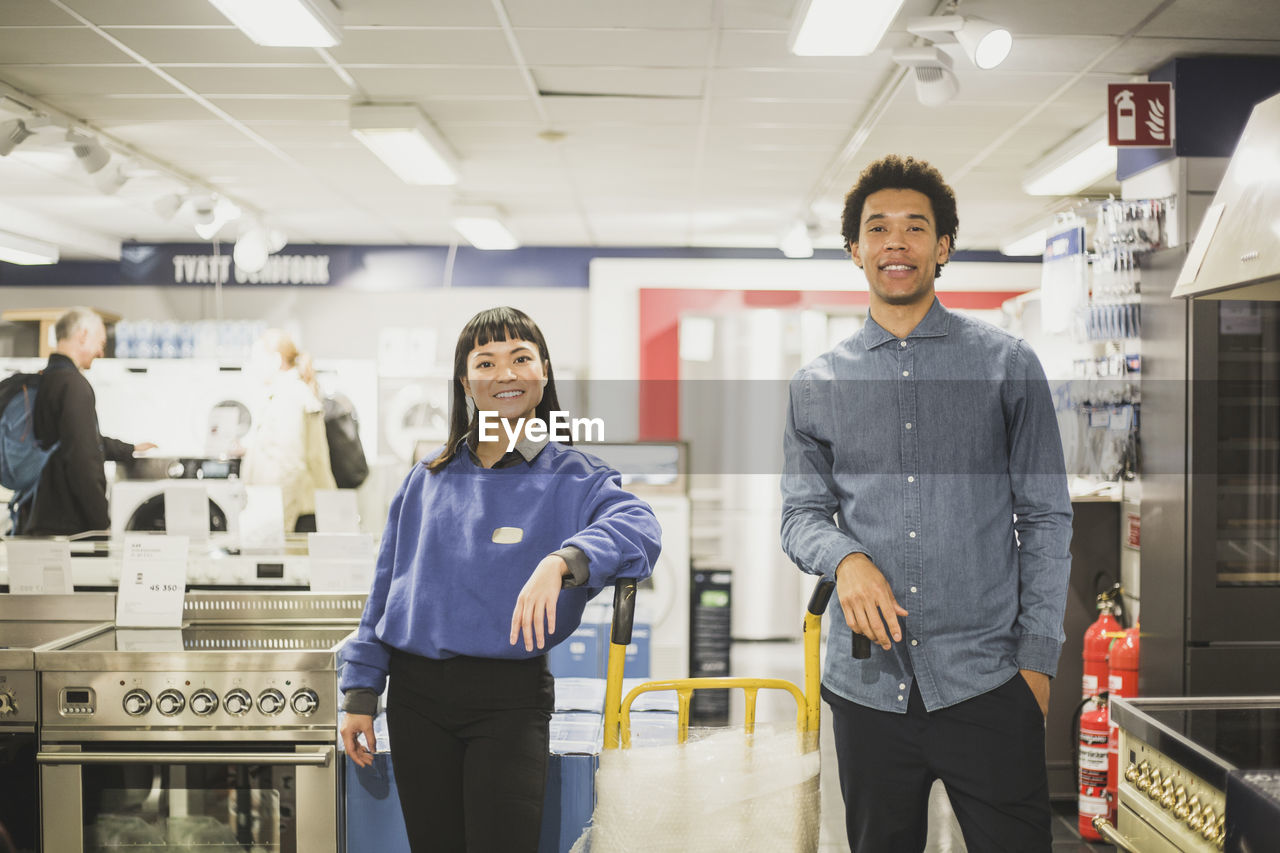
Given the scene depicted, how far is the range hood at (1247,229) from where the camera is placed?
5.33 feet

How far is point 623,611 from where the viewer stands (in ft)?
5.75

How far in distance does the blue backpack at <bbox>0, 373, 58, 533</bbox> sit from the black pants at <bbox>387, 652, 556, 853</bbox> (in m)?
2.65

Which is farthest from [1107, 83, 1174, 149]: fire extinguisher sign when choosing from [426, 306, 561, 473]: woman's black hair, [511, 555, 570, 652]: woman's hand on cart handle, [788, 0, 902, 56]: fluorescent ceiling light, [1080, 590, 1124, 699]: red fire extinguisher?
[511, 555, 570, 652]: woman's hand on cart handle

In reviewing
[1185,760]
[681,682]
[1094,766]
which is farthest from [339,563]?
[1094,766]

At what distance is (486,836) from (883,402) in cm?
109

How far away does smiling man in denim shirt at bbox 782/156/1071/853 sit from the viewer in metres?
1.65

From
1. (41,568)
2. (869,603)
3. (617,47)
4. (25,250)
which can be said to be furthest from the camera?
(25,250)

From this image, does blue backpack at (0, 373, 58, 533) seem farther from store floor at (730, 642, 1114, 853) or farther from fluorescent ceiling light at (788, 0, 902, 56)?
fluorescent ceiling light at (788, 0, 902, 56)

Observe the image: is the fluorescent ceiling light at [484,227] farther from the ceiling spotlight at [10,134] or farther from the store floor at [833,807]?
the store floor at [833,807]

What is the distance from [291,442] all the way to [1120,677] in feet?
14.0

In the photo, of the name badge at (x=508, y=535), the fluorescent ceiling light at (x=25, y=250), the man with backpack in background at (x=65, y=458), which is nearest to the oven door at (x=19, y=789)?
the man with backpack in background at (x=65, y=458)

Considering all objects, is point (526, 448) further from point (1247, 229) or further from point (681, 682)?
point (1247, 229)

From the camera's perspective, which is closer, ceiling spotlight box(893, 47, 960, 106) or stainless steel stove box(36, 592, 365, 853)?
stainless steel stove box(36, 592, 365, 853)

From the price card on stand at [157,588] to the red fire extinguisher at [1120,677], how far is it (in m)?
3.10
